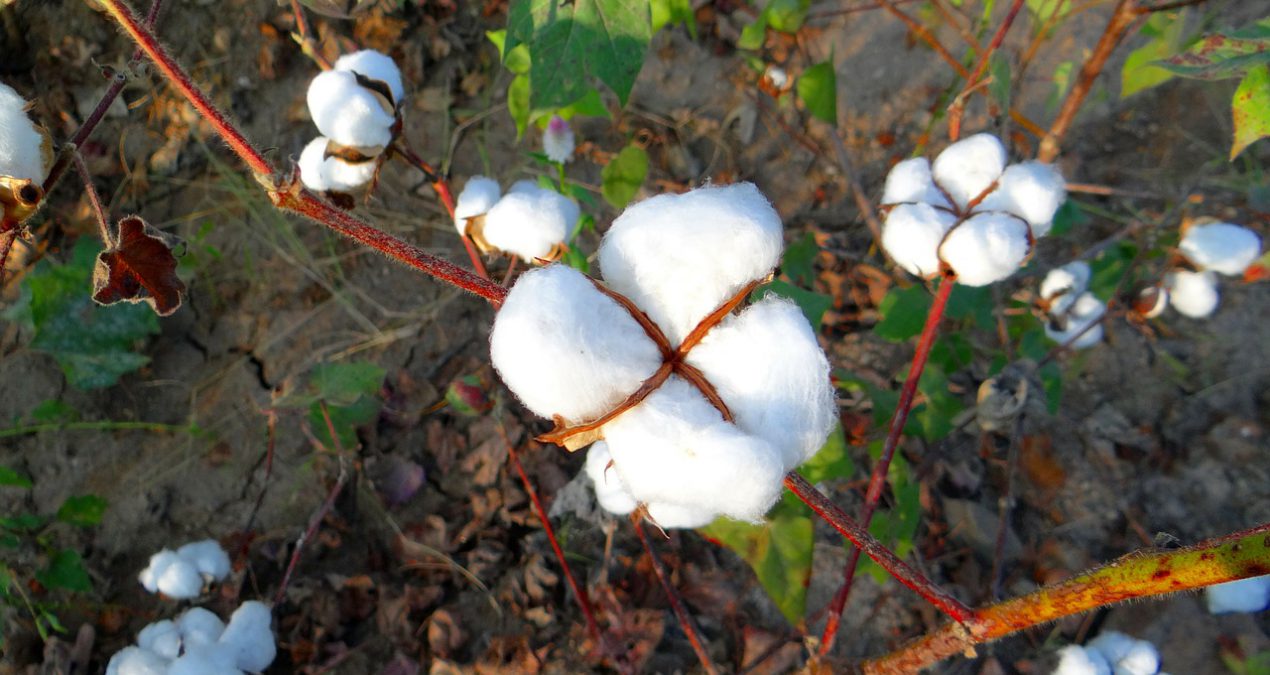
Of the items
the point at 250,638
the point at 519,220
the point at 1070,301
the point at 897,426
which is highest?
the point at 519,220

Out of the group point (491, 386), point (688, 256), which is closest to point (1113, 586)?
point (688, 256)

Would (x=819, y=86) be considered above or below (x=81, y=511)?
above

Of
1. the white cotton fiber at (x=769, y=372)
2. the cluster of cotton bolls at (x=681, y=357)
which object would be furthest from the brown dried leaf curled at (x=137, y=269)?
the white cotton fiber at (x=769, y=372)

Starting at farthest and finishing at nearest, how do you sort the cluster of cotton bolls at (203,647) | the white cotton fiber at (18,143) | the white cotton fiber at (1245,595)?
the white cotton fiber at (1245,595) → the cluster of cotton bolls at (203,647) → the white cotton fiber at (18,143)

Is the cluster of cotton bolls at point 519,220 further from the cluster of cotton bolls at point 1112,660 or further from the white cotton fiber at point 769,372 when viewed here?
the cluster of cotton bolls at point 1112,660

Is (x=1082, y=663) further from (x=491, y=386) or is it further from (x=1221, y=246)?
(x=491, y=386)

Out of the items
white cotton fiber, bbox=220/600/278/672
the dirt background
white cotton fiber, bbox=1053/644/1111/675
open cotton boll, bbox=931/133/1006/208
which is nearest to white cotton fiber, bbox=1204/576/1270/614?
the dirt background

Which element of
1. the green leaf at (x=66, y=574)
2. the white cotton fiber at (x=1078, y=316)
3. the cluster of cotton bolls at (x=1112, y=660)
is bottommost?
the green leaf at (x=66, y=574)

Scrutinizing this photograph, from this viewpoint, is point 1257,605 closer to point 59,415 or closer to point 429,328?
point 429,328
